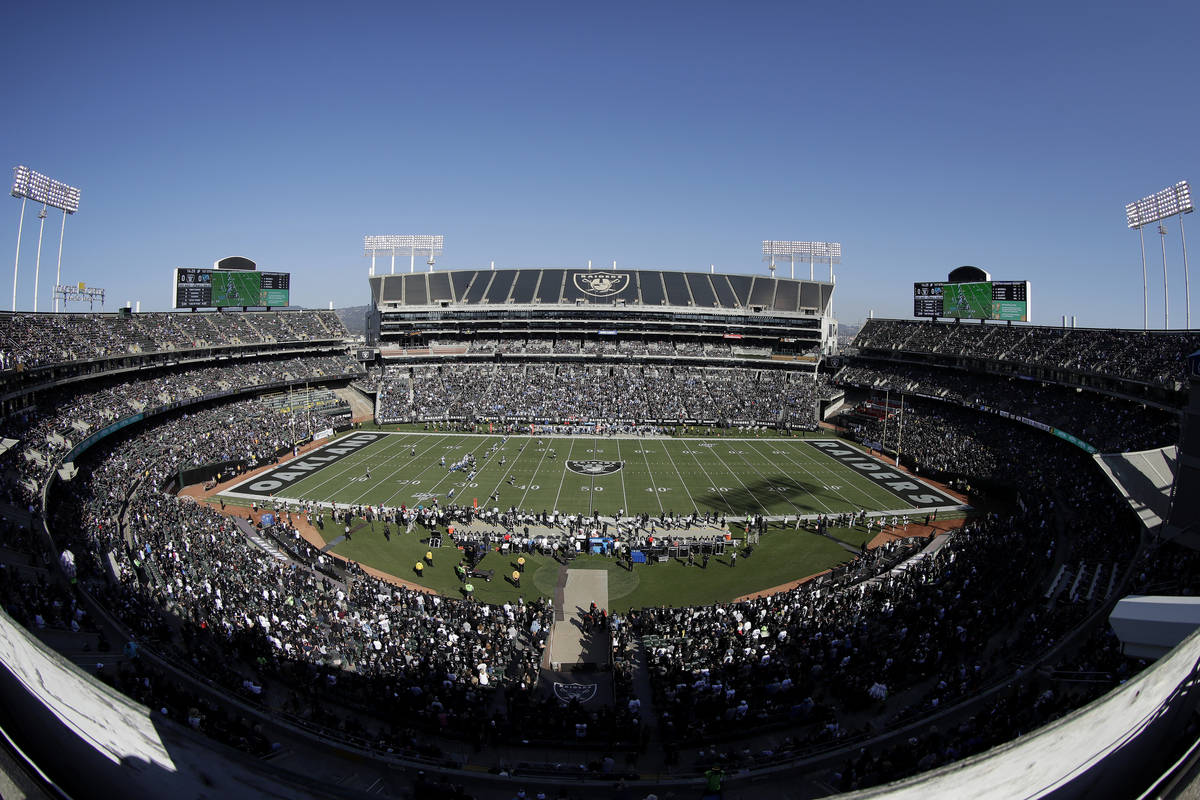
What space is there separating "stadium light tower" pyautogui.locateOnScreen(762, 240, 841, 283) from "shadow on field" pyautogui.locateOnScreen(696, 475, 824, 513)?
4422 cm

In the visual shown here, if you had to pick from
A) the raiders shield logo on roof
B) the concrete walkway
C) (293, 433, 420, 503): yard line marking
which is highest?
(293, 433, 420, 503): yard line marking

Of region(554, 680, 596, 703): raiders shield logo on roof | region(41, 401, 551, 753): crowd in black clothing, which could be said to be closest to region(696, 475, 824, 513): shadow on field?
region(41, 401, 551, 753): crowd in black clothing

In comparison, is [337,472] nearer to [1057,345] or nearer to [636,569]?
[636,569]

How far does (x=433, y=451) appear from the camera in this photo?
4594 cm

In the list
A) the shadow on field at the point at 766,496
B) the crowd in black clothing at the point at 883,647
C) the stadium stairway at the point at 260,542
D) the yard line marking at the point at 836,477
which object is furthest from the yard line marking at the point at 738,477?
the stadium stairway at the point at 260,542

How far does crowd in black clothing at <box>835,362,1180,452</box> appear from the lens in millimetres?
31531

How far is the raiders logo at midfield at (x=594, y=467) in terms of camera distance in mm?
40031

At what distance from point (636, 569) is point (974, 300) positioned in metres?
46.4

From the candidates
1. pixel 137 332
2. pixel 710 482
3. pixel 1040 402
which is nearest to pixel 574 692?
pixel 710 482

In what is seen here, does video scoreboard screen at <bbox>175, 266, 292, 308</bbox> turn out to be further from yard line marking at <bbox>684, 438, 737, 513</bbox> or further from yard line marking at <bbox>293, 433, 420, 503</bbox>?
yard line marking at <bbox>684, 438, 737, 513</bbox>

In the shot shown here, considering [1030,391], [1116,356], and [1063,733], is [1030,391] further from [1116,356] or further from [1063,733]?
[1063,733]

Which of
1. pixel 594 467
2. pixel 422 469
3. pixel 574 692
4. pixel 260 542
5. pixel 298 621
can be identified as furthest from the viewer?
pixel 594 467

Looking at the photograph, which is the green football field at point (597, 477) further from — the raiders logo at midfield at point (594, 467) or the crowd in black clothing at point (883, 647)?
the crowd in black clothing at point (883, 647)

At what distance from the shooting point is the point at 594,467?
41.3 metres
